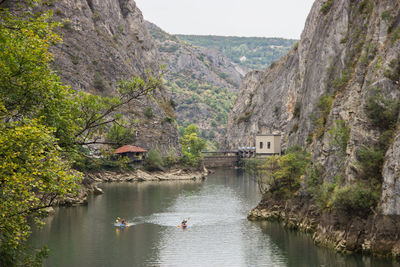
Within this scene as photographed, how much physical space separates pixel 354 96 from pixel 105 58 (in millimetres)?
94816

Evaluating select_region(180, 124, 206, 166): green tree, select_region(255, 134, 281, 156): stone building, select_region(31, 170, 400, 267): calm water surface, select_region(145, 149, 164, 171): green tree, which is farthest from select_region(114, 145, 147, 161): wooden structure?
select_region(31, 170, 400, 267): calm water surface

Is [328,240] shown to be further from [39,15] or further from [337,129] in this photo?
[39,15]

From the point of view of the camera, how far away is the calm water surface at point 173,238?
39.6 m

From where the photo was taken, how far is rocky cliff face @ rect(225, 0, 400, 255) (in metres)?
39.7

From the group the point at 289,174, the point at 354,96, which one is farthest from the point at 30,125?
the point at 289,174

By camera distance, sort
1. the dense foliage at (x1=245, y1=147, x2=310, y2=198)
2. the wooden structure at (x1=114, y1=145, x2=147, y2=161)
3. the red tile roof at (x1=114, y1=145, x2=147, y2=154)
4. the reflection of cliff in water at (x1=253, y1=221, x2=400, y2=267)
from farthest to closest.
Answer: the wooden structure at (x1=114, y1=145, x2=147, y2=161) → the red tile roof at (x1=114, y1=145, x2=147, y2=154) → the dense foliage at (x1=245, y1=147, x2=310, y2=198) → the reflection of cliff in water at (x1=253, y1=221, x2=400, y2=267)

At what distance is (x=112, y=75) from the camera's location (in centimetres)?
13125

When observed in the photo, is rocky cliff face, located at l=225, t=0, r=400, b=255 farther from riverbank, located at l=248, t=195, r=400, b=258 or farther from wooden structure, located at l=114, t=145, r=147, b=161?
wooden structure, located at l=114, t=145, r=147, b=161

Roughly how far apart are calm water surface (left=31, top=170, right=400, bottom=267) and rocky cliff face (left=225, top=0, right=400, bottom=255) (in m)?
4.32

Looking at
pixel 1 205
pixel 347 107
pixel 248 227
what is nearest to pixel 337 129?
pixel 347 107

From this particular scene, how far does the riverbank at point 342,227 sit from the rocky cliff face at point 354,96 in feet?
0.59

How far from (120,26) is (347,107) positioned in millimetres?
109027

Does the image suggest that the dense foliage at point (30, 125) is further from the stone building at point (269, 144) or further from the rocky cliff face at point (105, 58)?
the stone building at point (269, 144)

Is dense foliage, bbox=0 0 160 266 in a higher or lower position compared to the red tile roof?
higher
